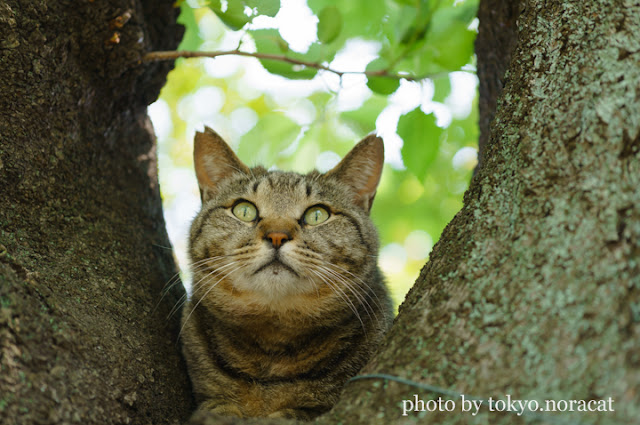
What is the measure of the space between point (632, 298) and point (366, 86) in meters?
2.07

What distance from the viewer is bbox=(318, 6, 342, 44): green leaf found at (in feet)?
8.99

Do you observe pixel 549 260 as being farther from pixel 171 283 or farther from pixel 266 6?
pixel 171 283

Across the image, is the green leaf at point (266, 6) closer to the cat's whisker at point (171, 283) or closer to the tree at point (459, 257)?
the tree at point (459, 257)

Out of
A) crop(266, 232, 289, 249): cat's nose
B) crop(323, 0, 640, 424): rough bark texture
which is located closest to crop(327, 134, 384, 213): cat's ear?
crop(266, 232, 289, 249): cat's nose

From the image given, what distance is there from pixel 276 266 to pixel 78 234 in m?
0.93

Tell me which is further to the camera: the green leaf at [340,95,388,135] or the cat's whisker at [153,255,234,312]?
the green leaf at [340,95,388,135]

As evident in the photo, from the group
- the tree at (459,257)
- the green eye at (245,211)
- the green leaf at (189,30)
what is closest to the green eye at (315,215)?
the green eye at (245,211)

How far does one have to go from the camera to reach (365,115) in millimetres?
3338

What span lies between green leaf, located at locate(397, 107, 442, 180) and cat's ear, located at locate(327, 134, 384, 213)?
45 cm

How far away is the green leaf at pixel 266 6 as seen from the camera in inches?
102

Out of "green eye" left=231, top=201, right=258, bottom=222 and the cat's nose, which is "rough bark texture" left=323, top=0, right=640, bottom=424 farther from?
"green eye" left=231, top=201, right=258, bottom=222

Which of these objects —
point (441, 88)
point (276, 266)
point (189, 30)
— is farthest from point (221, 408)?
point (189, 30)

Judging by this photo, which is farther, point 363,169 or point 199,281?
point 363,169

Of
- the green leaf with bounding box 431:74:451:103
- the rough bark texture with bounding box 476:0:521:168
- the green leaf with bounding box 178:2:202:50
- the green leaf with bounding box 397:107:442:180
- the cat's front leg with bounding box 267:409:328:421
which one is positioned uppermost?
the green leaf with bounding box 178:2:202:50
